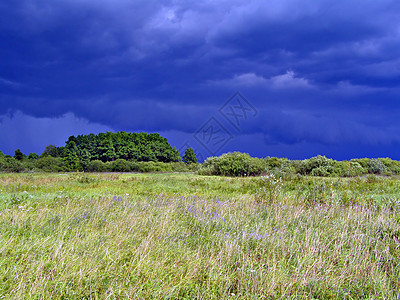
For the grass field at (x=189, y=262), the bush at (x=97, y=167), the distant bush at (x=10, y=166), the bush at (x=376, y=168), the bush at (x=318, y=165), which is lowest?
the grass field at (x=189, y=262)

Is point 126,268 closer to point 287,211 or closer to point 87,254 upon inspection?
point 87,254

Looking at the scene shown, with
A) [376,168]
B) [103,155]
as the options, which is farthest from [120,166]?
[376,168]

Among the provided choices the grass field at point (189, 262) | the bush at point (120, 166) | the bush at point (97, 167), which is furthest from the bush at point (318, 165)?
the bush at point (97, 167)

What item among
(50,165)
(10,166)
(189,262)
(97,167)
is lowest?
(189,262)

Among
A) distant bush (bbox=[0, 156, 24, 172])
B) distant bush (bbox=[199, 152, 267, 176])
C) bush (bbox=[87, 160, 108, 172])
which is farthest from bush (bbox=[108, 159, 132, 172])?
distant bush (bbox=[199, 152, 267, 176])

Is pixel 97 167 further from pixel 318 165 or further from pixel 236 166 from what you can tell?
pixel 318 165

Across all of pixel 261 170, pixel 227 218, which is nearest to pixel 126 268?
pixel 227 218

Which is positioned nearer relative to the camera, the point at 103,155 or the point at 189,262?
the point at 189,262

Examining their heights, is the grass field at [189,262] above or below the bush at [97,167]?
below

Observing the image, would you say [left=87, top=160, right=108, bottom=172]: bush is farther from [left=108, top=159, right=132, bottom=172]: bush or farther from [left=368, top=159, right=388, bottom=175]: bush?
[left=368, top=159, right=388, bottom=175]: bush

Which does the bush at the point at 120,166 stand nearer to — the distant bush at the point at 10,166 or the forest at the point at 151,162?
the forest at the point at 151,162

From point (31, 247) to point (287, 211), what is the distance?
4.94 meters

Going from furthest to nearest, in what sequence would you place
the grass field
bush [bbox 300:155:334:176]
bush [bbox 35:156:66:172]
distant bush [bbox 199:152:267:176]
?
bush [bbox 35:156:66:172] < distant bush [bbox 199:152:267:176] < bush [bbox 300:155:334:176] < the grass field

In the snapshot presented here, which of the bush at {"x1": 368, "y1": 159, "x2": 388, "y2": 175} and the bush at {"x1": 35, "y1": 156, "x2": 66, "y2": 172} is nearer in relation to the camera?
the bush at {"x1": 368, "y1": 159, "x2": 388, "y2": 175}
